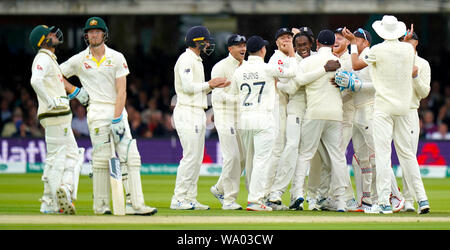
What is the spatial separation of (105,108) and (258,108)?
1937 millimetres

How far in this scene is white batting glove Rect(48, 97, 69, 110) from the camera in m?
9.70

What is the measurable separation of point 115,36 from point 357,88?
15381mm

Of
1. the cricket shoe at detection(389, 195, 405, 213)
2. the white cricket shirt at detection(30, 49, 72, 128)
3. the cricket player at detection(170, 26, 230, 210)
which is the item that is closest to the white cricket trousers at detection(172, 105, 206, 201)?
the cricket player at detection(170, 26, 230, 210)

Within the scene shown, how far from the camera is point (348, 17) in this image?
2389cm

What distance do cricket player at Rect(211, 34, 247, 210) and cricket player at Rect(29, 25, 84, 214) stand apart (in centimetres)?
195

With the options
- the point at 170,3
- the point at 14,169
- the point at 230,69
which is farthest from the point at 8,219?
the point at 170,3

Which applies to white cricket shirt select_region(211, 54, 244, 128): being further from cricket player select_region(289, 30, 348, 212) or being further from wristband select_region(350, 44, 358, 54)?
wristband select_region(350, 44, 358, 54)

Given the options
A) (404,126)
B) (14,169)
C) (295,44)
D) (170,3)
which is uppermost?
(170,3)

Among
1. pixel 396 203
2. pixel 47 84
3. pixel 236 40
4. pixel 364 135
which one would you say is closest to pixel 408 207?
pixel 396 203

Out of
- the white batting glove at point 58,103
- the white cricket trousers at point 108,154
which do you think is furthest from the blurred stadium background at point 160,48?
the white batting glove at point 58,103

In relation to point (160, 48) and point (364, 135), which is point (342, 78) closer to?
point (364, 135)

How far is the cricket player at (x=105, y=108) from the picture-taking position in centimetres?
966
